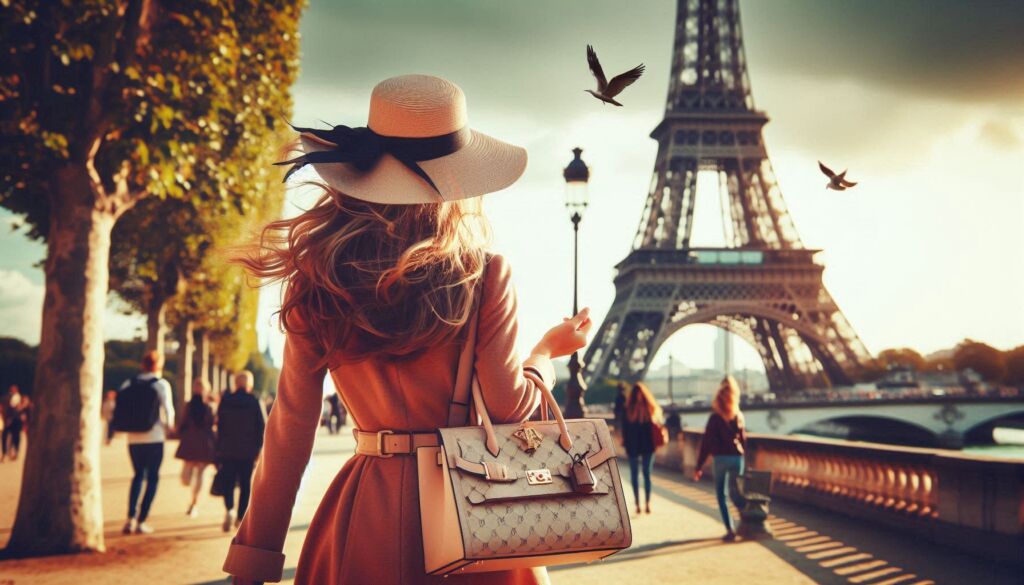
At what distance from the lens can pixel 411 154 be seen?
85.7 inches

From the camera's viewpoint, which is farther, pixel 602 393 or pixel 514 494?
pixel 602 393

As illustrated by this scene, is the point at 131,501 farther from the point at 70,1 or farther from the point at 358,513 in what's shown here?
the point at 358,513

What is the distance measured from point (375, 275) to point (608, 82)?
1.90 meters

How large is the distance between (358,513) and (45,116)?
7594 mm

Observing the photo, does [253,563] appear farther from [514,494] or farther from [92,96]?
[92,96]

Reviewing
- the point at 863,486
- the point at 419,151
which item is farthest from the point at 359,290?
the point at 863,486

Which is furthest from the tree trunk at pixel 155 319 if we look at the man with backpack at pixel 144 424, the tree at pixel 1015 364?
the tree at pixel 1015 364

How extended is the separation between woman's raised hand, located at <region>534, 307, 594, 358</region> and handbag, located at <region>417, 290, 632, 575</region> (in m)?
0.34

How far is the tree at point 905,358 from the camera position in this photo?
305ft

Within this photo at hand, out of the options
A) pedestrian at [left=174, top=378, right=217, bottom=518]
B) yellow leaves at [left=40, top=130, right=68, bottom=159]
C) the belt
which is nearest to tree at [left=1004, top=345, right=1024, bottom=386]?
pedestrian at [left=174, top=378, right=217, bottom=518]

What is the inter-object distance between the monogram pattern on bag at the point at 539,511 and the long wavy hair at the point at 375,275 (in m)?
0.30

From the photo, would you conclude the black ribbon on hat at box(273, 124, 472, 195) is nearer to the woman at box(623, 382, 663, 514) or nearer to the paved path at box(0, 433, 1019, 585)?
the paved path at box(0, 433, 1019, 585)

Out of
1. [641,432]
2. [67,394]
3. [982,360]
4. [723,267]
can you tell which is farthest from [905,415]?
[67,394]

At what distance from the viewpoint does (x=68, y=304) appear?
8.03m
